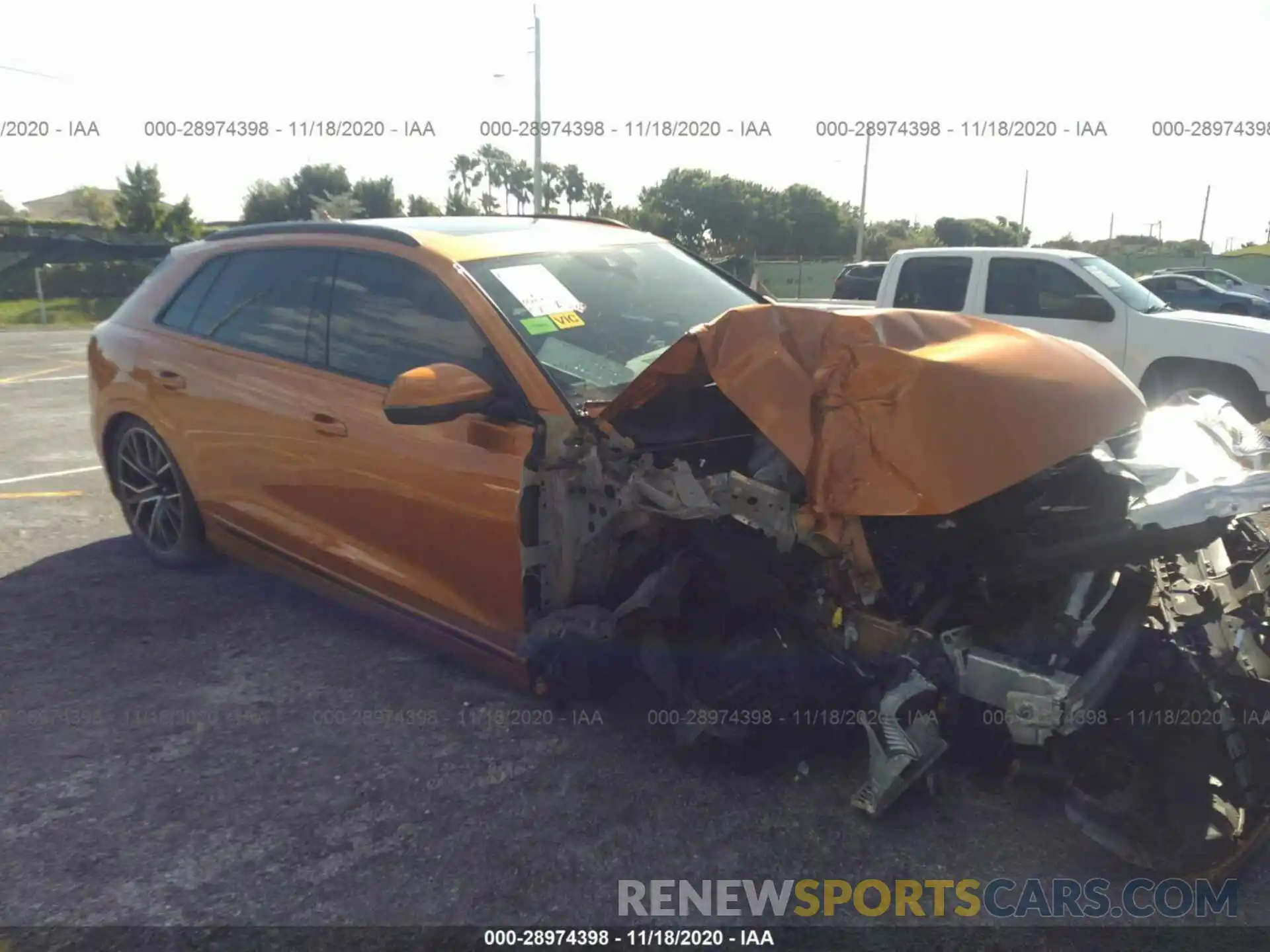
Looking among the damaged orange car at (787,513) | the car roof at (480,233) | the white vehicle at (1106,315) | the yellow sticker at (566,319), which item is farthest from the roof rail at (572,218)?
the white vehicle at (1106,315)

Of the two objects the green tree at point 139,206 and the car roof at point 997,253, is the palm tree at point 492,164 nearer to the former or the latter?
the green tree at point 139,206

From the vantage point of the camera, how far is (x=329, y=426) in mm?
3742

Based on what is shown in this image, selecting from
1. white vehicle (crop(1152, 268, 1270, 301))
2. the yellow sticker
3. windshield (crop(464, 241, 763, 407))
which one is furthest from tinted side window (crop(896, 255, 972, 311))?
white vehicle (crop(1152, 268, 1270, 301))

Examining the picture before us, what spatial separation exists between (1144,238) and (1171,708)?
71.6 meters

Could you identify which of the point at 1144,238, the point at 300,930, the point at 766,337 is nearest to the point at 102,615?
the point at 300,930

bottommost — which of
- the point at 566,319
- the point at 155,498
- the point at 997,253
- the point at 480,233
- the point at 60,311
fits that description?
the point at 60,311

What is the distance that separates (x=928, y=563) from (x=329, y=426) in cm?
228

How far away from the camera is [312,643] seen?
4.14 metres

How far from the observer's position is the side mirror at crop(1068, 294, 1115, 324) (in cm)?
793

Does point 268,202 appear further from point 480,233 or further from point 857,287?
point 480,233

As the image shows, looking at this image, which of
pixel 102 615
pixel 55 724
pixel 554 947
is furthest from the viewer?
pixel 102 615

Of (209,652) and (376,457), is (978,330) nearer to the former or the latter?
(376,457)

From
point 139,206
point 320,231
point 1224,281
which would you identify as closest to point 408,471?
point 320,231

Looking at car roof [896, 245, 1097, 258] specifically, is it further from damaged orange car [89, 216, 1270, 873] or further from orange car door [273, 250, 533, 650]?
orange car door [273, 250, 533, 650]
